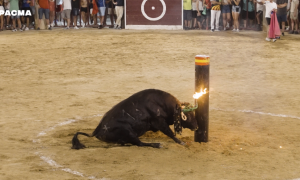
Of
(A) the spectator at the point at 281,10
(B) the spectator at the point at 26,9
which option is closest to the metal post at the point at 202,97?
(A) the spectator at the point at 281,10

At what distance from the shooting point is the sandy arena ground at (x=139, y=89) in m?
6.17

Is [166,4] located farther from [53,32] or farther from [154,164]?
[154,164]

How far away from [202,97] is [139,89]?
4.60 meters

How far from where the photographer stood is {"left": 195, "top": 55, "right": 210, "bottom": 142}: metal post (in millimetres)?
6809

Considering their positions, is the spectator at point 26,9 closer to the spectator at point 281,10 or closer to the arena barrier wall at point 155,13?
the arena barrier wall at point 155,13

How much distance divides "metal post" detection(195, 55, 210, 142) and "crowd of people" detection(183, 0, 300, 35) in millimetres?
12180

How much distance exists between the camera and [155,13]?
20.9 m

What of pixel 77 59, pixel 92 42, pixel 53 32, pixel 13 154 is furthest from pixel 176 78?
pixel 53 32

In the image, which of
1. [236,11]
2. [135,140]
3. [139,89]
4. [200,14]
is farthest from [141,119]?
[200,14]

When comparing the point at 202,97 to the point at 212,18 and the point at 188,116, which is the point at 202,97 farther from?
the point at 212,18

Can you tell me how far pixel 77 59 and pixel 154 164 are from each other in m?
9.49

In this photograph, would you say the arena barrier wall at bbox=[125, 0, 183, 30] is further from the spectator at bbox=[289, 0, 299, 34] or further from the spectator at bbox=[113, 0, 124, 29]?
the spectator at bbox=[289, 0, 299, 34]

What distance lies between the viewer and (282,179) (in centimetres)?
573

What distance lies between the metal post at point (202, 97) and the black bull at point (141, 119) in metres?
0.15
